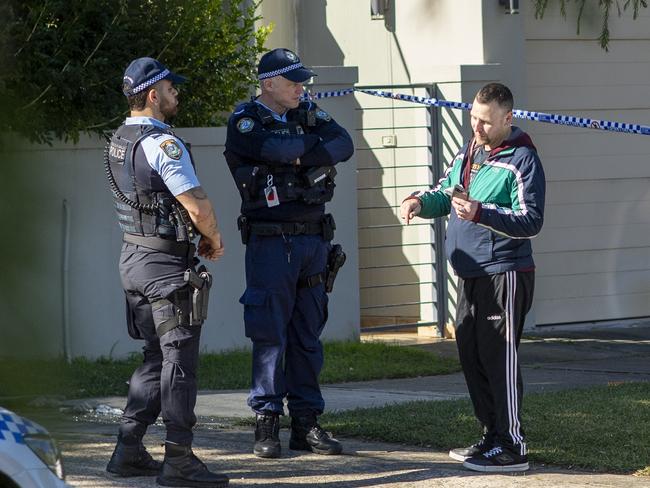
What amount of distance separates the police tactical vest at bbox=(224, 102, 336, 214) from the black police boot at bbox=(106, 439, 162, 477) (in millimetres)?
1312

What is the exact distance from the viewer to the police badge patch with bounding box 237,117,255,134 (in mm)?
5324

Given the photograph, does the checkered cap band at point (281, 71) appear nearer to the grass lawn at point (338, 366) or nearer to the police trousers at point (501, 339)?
the police trousers at point (501, 339)

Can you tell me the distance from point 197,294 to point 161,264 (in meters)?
0.21

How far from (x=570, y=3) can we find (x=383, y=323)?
728 cm

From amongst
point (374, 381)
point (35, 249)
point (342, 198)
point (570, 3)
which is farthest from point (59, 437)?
point (342, 198)

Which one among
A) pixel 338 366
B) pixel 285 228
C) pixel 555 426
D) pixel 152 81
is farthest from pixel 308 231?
pixel 338 366

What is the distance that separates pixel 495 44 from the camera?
10.7m

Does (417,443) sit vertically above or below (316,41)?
below

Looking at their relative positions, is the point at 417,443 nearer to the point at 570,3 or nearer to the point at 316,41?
the point at 570,3

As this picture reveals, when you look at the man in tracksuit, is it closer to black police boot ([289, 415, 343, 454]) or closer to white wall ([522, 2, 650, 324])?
black police boot ([289, 415, 343, 454])

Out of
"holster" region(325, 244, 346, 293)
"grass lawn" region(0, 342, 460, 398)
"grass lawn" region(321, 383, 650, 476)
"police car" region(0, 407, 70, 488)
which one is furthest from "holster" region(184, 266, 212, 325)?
"grass lawn" region(0, 342, 460, 398)

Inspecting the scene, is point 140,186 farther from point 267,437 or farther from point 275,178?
point 267,437

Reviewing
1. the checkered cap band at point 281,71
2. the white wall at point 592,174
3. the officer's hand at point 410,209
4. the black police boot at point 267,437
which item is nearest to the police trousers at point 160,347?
the black police boot at point 267,437

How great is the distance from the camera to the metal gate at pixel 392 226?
10.9 metres
